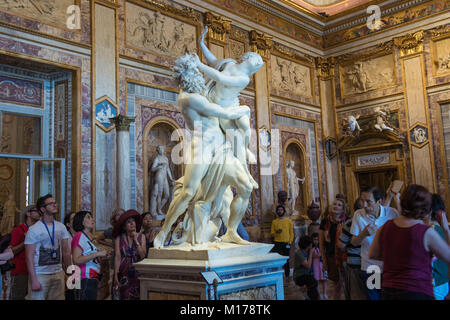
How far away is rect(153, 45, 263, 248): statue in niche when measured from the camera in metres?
4.30

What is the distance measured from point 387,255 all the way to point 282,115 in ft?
36.8

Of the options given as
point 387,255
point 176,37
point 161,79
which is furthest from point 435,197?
point 176,37

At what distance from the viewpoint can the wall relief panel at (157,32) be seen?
10.2m

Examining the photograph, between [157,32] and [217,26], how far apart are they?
2069 millimetres

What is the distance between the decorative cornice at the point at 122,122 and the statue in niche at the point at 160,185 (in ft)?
4.18

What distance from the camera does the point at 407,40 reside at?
45.1ft

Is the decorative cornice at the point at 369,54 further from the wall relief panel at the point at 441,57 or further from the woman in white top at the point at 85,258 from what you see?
the woman in white top at the point at 85,258

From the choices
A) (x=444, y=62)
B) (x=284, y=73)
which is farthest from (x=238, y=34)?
(x=444, y=62)

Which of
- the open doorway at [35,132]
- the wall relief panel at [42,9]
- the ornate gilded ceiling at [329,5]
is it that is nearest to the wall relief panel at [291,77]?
the ornate gilded ceiling at [329,5]

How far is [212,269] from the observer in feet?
12.7

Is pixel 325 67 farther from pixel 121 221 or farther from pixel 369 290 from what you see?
pixel 121 221

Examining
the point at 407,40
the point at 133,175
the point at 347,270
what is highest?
the point at 407,40

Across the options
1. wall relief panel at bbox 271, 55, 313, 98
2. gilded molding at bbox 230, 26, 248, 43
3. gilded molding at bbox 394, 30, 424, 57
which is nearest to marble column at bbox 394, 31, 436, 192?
gilded molding at bbox 394, 30, 424, 57
